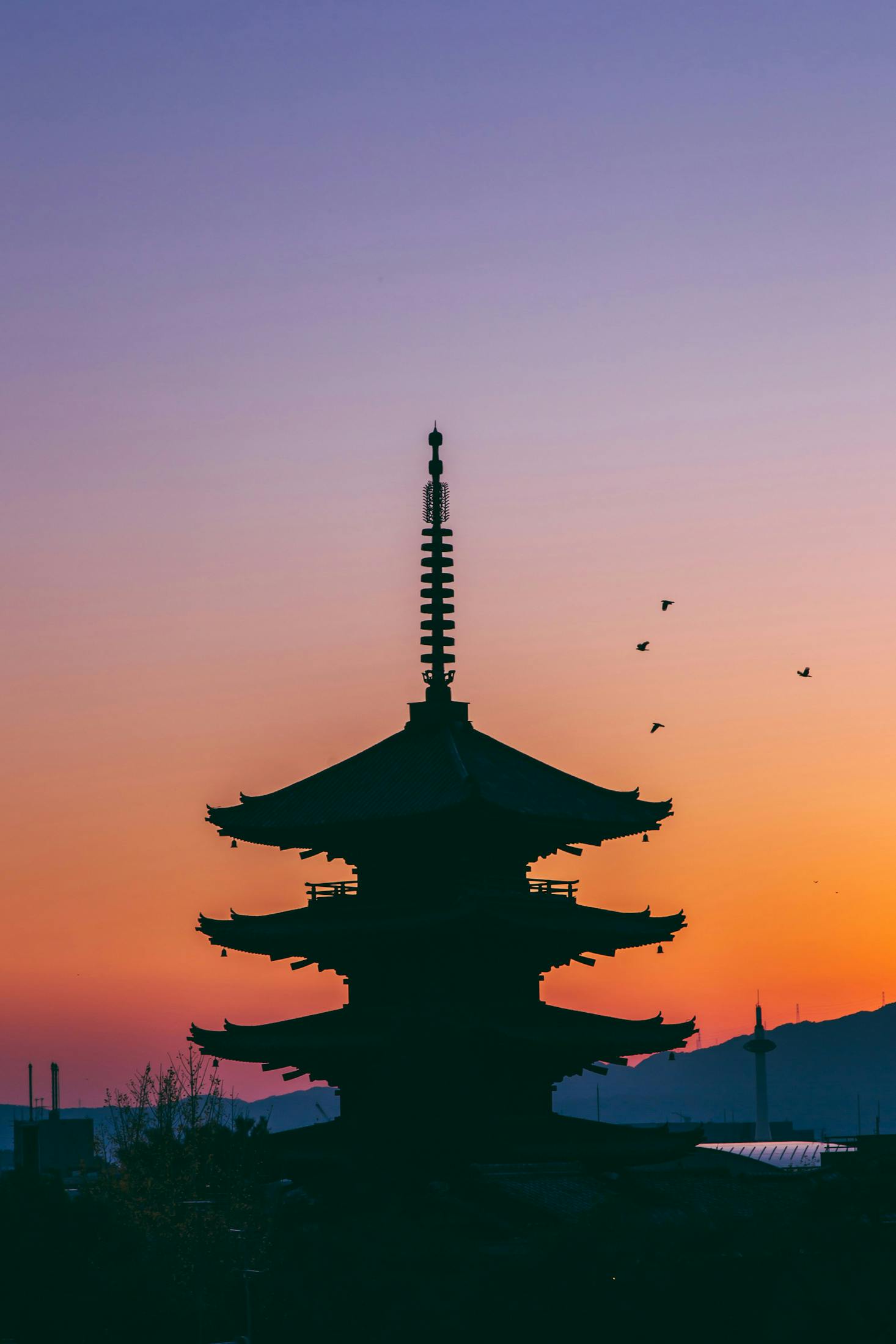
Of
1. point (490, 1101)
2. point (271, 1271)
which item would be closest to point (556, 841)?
point (490, 1101)

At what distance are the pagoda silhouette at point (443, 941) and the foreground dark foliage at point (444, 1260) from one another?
97.9 inches

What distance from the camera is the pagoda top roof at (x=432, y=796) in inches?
2616

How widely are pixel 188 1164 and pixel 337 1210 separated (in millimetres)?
9194

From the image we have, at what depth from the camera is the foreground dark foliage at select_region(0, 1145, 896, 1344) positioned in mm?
51875

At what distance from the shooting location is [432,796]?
6638 cm

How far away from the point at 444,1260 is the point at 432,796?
16.5m

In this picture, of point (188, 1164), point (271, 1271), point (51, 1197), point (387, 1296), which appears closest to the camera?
point (387, 1296)

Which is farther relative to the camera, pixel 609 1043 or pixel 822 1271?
pixel 609 1043

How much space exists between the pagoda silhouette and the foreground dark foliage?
8.16 ft

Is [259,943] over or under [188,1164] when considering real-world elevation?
over

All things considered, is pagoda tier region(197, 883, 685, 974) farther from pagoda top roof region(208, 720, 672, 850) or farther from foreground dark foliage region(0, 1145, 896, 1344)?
foreground dark foliage region(0, 1145, 896, 1344)

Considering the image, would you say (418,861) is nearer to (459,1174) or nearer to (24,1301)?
(459,1174)

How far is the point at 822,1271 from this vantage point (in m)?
53.4

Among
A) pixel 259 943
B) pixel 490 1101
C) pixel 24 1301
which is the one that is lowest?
pixel 24 1301
